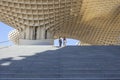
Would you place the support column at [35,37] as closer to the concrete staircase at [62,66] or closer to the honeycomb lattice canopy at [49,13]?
the honeycomb lattice canopy at [49,13]

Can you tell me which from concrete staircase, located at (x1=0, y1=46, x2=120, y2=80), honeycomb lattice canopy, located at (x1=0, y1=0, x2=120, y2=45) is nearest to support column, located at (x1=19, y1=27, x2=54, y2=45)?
honeycomb lattice canopy, located at (x1=0, y1=0, x2=120, y2=45)

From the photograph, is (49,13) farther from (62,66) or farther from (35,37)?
(62,66)

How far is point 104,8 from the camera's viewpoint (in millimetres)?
46125

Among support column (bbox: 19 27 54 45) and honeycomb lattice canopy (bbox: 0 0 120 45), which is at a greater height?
honeycomb lattice canopy (bbox: 0 0 120 45)

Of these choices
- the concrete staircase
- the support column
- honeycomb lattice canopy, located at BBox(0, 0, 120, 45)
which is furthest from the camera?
the support column

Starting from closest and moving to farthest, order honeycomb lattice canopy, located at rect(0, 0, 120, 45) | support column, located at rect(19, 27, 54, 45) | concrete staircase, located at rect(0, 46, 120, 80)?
concrete staircase, located at rect(0, 46, 120, 80)
honeycomb lattice canopy, located at rect(0, 0, 120, 45)
support column, located at rect(19, 27, 54, 45)

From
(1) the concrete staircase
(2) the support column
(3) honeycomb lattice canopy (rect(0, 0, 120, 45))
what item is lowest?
(2) the support column

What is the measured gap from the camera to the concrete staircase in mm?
16078

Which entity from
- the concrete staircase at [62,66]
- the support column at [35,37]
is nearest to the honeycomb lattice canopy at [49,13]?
the support column at [35,37]

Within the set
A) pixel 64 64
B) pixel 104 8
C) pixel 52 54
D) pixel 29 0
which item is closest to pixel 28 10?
pixel 29 0

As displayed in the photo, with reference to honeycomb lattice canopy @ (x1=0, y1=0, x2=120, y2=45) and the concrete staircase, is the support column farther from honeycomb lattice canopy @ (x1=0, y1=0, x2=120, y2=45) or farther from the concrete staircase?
the concrete staircase

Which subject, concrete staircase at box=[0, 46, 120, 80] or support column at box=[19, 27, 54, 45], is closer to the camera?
concrete staircase at box=[0, 46, 120, 80]

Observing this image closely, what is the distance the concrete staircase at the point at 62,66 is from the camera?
16078 mm

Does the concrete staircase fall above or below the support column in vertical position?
above
